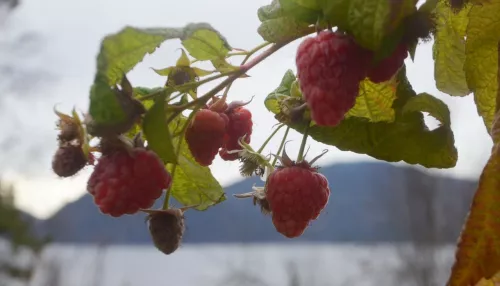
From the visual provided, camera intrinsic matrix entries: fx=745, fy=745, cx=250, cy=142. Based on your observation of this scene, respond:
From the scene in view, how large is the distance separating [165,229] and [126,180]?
0.08 m

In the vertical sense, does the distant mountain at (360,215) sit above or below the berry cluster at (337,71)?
above

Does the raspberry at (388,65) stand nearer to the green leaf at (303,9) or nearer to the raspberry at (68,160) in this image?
the green leaf at (303,9)

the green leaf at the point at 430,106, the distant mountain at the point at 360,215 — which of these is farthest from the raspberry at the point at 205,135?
the distant mountain at the point at 360,215

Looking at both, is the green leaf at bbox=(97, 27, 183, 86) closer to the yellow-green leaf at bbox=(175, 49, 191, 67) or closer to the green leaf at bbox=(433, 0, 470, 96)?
the yellow-green leaf at bbox=(175, 49, 191, 67)

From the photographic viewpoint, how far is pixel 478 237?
1.31 ft

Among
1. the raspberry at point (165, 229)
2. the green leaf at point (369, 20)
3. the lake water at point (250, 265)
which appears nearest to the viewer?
the green leaf at point (369, 20)

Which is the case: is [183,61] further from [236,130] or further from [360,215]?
[360,215]

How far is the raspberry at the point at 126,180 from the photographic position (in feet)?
1.24

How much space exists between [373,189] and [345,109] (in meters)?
8.84

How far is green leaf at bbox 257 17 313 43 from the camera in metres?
0.42

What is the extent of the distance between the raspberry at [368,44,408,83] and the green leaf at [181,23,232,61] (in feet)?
0.32

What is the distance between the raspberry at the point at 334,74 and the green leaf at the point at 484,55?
0.39ft

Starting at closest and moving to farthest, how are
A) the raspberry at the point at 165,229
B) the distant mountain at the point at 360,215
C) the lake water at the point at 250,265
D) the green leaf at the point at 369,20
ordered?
the green leaf at the point at 369,20, the raspberry at the point at 165,229, the distant mountain at the point at 360,215, the lake water at the point at 250,265

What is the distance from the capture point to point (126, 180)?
1.24 ft
